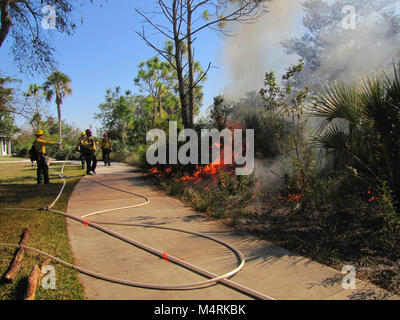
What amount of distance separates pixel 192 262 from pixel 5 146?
150ft

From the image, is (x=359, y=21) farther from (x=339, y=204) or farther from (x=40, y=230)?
(x=40, y=230)

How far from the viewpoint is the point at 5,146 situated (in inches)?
1606

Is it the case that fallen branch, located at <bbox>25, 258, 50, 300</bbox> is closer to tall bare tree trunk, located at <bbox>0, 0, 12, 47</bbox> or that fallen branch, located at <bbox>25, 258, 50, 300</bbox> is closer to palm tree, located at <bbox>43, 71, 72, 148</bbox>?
tall bare tree trunk, located at <bbox>0, 0, 12, 47</bbox>

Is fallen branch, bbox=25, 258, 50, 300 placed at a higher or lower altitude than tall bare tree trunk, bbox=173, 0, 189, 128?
lower

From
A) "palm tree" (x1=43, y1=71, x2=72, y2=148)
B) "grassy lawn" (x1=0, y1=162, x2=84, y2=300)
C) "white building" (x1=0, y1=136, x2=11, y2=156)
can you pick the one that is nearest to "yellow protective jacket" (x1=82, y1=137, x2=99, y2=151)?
"grassy lawn" (x1=0, y1=162, x2=84, y2=300)

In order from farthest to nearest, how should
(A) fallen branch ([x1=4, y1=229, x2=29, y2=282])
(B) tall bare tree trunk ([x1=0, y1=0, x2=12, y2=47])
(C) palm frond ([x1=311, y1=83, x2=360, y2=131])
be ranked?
(B) tall bare tree trunk ([x1=0, y1=0, x2=12, y2=47]) → (C) palm frond ([x1=311, y1=83, x2=360, y2=131]) → (A) fallen branch ([x1=4, y1=229, x2=29, y2=282])

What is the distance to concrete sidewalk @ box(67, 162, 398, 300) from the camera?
2.68 metres

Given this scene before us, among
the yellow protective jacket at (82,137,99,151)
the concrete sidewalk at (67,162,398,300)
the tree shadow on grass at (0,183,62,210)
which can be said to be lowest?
the concrete sidewalk at (67,162,398,300)

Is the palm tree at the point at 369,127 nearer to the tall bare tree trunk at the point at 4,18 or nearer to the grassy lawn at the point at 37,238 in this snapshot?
the grassy lawn at the point at 37,238

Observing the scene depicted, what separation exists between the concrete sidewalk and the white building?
135 ft

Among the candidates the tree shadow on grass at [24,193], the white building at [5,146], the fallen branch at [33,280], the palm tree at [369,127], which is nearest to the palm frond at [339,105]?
the palm tree at [369,127]

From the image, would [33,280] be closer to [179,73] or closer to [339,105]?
[339,105]

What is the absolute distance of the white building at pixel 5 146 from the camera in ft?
128
